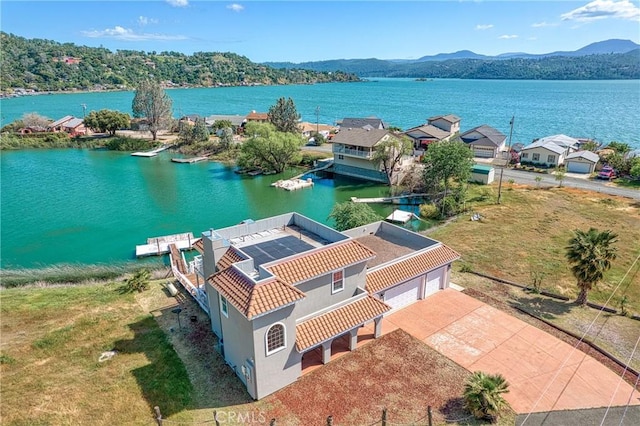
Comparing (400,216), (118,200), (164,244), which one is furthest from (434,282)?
(118,200)

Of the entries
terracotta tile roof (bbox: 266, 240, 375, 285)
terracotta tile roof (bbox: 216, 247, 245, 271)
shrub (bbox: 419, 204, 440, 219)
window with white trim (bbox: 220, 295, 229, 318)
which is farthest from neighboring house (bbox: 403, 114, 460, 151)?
window with white trim (bbox: 220, 295, 229, 318)

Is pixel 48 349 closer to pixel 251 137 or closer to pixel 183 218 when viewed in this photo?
pixel 183 218

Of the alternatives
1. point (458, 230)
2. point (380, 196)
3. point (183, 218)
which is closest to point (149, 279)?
point (183, 218)

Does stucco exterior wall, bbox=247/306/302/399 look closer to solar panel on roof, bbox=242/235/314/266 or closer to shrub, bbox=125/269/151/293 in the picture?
solar panel on roof, bbox=242/235/314/266

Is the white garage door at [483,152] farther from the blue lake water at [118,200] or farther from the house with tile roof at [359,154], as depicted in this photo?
the blue lake water at [118,200]

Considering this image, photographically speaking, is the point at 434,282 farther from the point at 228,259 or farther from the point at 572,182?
the point at 572,182

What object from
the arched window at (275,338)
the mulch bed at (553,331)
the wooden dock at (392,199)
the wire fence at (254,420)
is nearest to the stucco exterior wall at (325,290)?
the arched window at (275,338)
